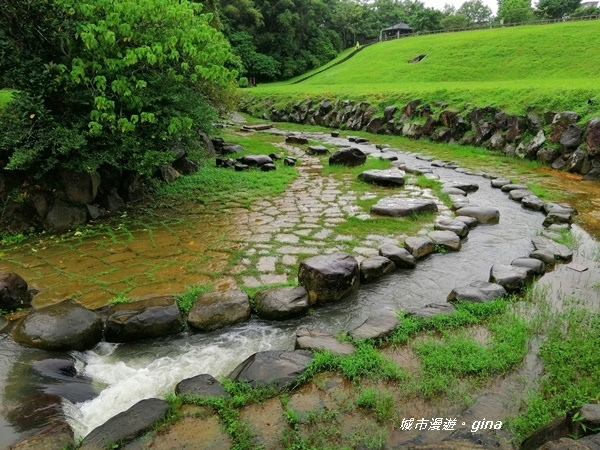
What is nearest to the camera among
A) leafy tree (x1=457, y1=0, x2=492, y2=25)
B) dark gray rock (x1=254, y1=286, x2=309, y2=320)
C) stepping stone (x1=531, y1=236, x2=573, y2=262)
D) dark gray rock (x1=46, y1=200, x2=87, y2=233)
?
dark gray rock (x1=254, y1=286, x2=309, y2=320)

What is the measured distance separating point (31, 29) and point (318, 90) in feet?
76.2

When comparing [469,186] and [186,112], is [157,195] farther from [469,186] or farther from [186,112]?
[469,186]

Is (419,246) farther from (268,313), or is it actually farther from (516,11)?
(516,11)

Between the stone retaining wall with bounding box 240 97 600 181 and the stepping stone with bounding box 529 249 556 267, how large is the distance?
6.20 meters

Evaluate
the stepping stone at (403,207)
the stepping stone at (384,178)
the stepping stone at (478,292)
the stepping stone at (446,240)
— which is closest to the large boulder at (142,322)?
the stepping stone at (478,292)

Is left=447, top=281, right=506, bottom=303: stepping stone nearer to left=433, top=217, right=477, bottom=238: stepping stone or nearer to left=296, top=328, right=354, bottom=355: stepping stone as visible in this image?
left=296, top=328, right=354, bottom=355: stepping stone

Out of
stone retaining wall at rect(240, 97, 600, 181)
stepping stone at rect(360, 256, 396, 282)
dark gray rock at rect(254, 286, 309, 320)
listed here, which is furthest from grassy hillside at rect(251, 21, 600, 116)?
dark gray rock at rect(254, 286, 309, 320)

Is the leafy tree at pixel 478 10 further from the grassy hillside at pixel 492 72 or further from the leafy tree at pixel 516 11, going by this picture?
the grassy hillside at pixel 492 72

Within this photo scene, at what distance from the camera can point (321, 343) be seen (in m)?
4.38

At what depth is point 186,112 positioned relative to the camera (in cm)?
877

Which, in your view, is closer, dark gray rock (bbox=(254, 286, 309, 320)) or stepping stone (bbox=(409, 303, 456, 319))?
stepping stone (bbox=(409, 303, 456, 319))

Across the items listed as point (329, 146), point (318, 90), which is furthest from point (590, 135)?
point (318, 90)

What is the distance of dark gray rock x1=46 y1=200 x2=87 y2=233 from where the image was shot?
7.67 m

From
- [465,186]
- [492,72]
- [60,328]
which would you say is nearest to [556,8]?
[492,72]
